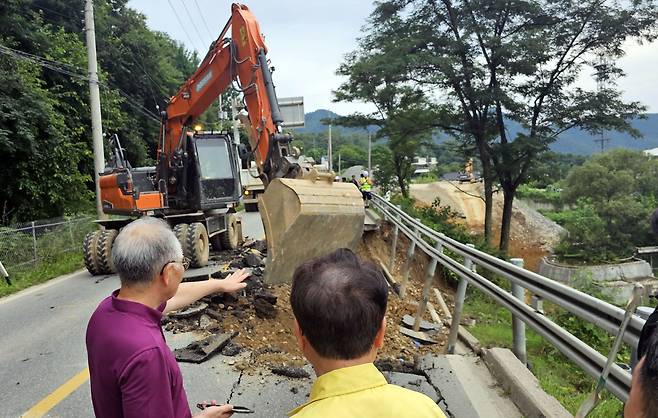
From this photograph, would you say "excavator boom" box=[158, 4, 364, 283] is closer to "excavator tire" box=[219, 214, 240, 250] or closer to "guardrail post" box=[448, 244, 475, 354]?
"guardrail post" box=[448, 244, 475, 354]

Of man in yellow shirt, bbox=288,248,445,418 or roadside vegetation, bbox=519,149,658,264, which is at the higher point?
man in yellow shirt, bbox=288,248,445,418

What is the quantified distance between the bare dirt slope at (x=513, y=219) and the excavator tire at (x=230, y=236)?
1943 cm

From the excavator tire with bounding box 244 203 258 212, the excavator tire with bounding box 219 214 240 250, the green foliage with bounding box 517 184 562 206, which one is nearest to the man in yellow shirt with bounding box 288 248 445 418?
the excavator tire with bounding box 219 214 240 250

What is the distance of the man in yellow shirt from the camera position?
133cm

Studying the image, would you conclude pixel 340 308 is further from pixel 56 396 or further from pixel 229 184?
pixel 229 184

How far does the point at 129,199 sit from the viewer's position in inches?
411

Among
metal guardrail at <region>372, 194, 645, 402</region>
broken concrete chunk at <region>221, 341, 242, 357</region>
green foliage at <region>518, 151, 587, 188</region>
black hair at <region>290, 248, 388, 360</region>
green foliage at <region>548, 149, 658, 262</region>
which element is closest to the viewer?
black hair at <region>290, 248, 388, 360</region>

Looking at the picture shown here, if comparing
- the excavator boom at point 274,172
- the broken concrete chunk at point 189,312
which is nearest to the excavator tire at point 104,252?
the excavator boom at point 274,172

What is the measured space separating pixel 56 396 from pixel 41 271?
818 cm

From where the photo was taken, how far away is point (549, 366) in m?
5.21

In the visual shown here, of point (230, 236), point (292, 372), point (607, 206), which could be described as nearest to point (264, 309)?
point (292, 372)

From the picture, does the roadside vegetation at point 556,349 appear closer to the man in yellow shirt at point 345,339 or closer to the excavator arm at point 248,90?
the man in yellow shirt at point 345,339

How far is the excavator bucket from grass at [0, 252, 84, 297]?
665 centimetres

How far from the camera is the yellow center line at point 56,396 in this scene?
405 centimetres
